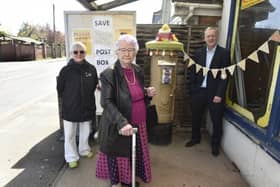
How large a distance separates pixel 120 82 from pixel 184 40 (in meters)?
2.21

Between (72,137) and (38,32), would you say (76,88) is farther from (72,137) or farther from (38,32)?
(38,32)

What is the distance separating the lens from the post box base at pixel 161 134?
350 cm

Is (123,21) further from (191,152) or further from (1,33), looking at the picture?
(1,33)

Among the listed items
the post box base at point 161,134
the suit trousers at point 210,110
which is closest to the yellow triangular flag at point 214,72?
the suit trousers at point 210,110

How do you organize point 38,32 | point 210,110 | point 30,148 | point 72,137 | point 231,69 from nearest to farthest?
point 72,137 → point 231,69 → point 210,110 → point 30,148 → point 38,32

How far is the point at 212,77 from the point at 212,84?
0.31ft

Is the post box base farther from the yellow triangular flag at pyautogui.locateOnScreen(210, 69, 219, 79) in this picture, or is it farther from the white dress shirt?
the yellow triangular flag at pyautogui.locateOnScreen(210, 69, 219, 79)

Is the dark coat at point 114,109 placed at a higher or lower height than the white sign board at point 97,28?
lower

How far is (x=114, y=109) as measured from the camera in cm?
193

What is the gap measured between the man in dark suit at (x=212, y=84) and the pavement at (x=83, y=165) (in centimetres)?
42

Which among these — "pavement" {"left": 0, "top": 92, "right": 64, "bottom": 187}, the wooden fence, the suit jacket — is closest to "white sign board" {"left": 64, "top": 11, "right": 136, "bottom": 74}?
the suit jacket

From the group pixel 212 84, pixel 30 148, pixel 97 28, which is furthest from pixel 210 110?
pixel 30 148

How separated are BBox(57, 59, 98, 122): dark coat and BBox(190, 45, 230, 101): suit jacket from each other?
142 cm

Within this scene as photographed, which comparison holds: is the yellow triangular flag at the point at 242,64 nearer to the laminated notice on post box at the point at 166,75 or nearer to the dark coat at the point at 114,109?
the laminated notice on post box at the point at 166,75
